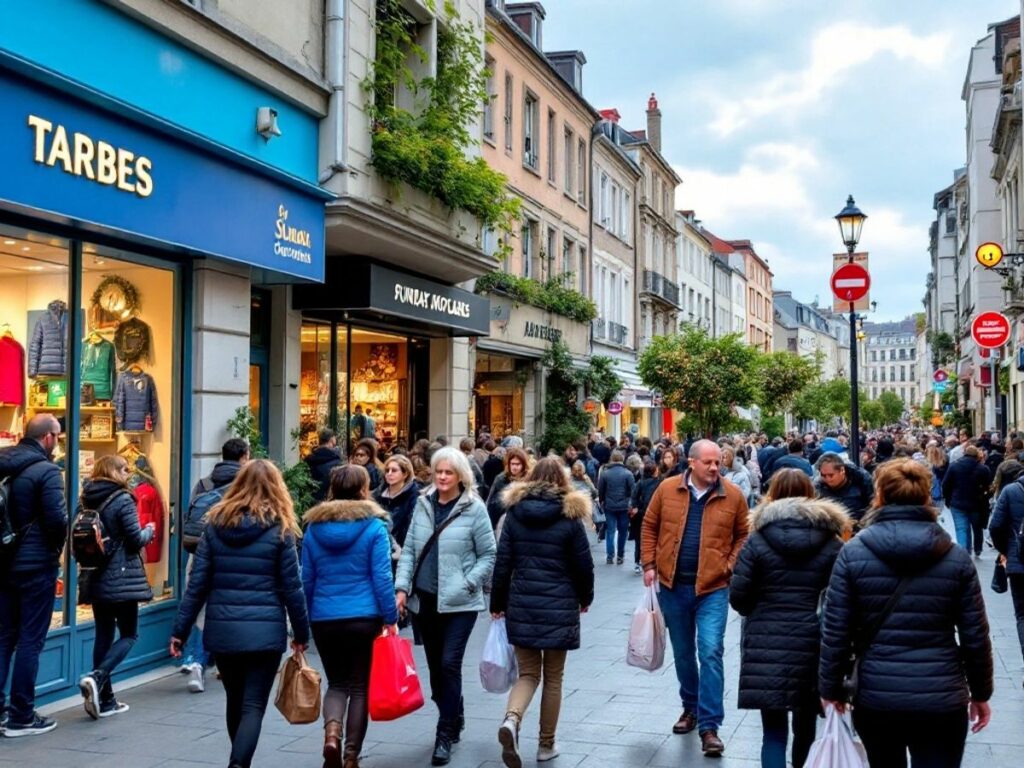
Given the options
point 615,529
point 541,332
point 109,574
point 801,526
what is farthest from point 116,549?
point 541,332

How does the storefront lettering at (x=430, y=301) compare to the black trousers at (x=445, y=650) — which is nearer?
the black trousers at (x=445, y=650)

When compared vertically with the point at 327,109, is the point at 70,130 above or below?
below

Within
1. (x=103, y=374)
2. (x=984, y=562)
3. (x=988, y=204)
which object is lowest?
(x=984, y=562)

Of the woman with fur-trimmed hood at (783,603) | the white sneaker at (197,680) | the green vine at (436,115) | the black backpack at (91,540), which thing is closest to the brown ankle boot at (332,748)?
the woman with fur-trimmed hood at (783,603)

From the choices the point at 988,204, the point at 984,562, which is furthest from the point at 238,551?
the point at 988,204

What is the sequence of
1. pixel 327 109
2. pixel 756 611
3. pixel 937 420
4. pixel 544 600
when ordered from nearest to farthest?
pixel 756 611 → pixel 544 600 → pixel 327 109 → pixel 937 420

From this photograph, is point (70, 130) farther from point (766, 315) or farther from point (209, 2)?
point (766, 315)

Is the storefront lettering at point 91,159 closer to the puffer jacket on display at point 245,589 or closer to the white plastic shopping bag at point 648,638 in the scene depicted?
the puffer jacket on display at point 245,589

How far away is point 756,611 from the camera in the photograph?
569cm

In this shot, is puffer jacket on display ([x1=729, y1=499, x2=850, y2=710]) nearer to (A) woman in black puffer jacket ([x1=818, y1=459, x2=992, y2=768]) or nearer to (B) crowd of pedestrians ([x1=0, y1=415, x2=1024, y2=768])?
(B) crowd of pedestrians ([x1=0, y1=415, x2=1024, y2=768])

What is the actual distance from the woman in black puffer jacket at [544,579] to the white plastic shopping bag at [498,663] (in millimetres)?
61

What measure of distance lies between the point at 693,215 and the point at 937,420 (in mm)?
18294

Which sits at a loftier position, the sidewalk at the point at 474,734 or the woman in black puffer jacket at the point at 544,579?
the woman in black puffer jacket at the point at 544,579

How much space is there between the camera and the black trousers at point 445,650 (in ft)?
21.9
